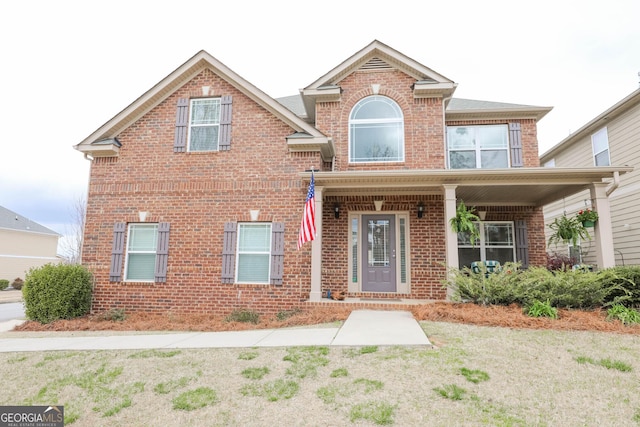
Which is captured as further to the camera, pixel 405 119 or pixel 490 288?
pixel 405 119

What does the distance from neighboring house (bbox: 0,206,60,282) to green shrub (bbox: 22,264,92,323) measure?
20.3 metres

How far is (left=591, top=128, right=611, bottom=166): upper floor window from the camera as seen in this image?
38.1ft

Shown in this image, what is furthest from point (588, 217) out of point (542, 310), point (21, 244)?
point (21, 244)

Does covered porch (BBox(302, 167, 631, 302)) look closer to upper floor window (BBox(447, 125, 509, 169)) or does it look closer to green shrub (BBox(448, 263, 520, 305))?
upper floor window (BBox(447, 125, 509, 169))

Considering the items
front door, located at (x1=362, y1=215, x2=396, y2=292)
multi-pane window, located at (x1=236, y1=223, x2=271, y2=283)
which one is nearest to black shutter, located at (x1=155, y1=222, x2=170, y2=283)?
multi-pane window, located at (x1=236, y1=223, x2=271, y2=283)

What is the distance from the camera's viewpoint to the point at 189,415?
3.30 m

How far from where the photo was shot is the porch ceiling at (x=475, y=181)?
777 cm

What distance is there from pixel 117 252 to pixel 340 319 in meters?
6.03

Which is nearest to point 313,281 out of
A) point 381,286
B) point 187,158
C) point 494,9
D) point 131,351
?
point 381,286

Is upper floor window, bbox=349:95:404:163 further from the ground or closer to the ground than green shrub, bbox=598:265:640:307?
further from the ground

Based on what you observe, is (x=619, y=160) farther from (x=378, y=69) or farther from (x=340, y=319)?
(x=340, y=319)

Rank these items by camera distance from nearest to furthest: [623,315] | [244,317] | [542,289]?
[623,315] → [542,289] → [244,317]

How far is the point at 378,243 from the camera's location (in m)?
9.49

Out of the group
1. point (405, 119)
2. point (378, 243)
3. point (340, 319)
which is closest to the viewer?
point (340, 319)
